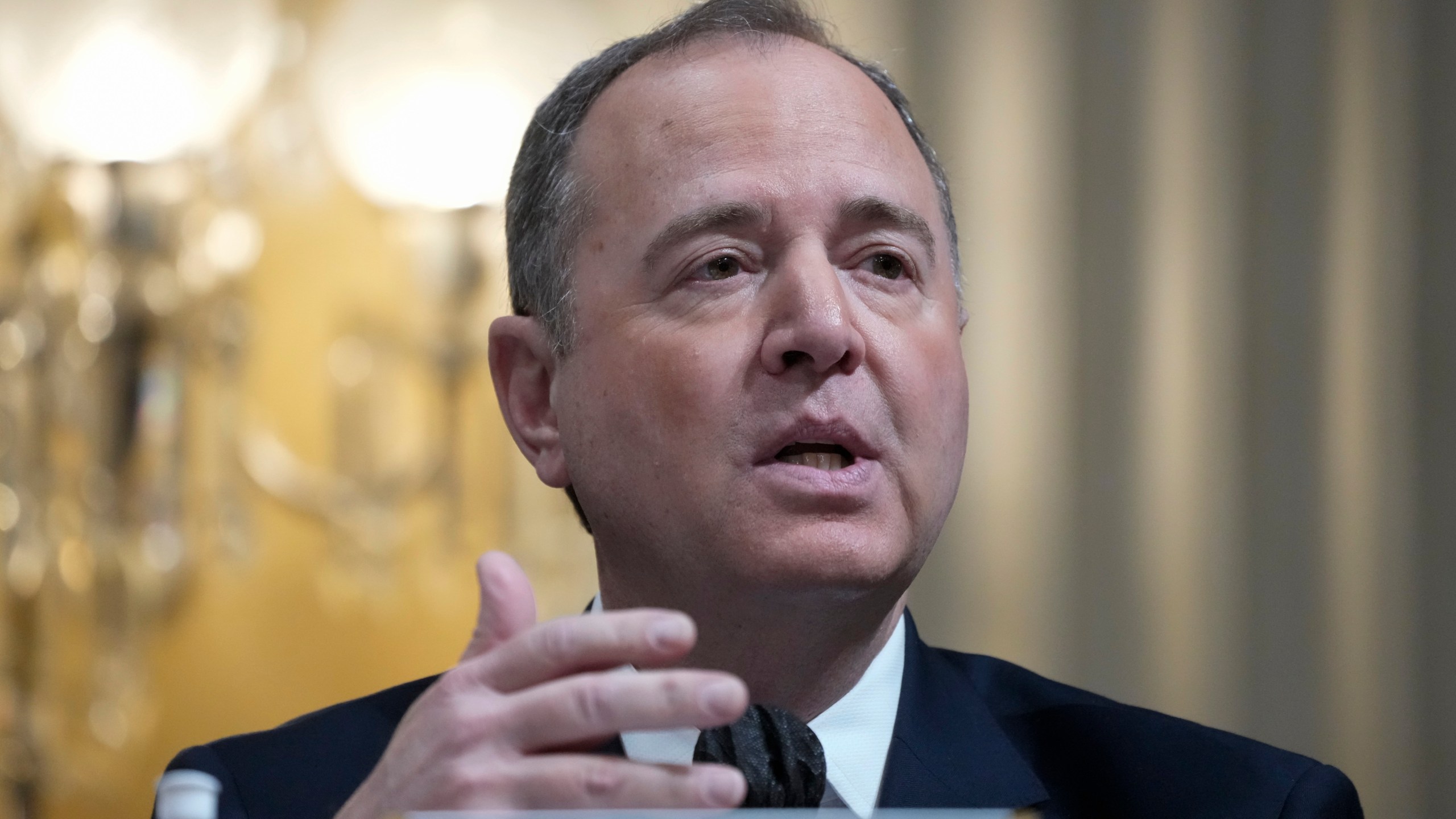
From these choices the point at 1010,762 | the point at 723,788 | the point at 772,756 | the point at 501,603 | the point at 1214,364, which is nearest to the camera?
the point at 723,788

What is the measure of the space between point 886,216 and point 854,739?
20.7 inches

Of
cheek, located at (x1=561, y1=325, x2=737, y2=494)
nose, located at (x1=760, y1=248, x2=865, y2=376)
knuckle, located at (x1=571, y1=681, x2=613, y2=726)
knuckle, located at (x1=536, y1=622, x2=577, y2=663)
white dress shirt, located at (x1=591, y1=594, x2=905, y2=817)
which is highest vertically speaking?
nose, located at (x1=760, y1=248, x2=865, y2=376)

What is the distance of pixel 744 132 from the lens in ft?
4.61

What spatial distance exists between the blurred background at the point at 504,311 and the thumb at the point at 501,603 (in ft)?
6.31

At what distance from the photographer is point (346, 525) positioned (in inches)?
115

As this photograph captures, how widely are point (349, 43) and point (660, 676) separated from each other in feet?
7.84

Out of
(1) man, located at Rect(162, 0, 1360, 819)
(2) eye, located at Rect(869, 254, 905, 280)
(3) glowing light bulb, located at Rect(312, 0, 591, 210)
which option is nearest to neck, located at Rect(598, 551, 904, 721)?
(1) man, located at Rect(162, 0, 1360, 819)

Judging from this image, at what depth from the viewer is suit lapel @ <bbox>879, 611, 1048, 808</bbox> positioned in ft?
4.59

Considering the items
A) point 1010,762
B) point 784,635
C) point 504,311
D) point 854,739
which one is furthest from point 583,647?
point 504,311

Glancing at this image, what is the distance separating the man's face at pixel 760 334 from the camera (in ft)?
4.20

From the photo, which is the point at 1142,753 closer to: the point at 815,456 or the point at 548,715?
the point at 815,456

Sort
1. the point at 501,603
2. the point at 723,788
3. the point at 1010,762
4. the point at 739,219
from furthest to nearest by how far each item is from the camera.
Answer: the point at 1010,762 < the point at 739,219 < the point at 501,603 < the point at 723,788

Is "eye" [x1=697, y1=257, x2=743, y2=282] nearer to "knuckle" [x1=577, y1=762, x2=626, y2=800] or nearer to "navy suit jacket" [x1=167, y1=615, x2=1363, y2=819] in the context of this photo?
"navy suit jacket" [x1=167, y1=615, x2=1363, y2=819]

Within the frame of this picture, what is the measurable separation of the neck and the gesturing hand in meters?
0.32
